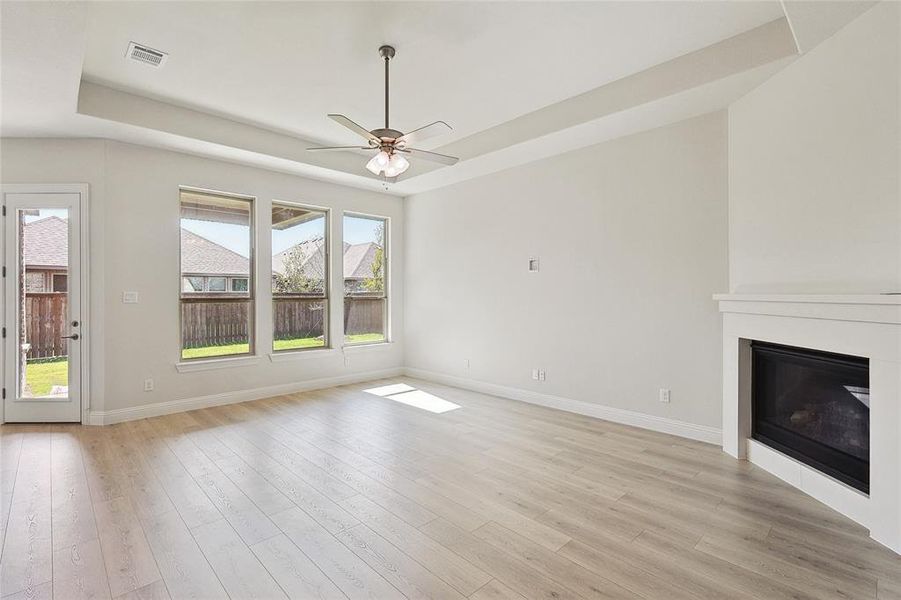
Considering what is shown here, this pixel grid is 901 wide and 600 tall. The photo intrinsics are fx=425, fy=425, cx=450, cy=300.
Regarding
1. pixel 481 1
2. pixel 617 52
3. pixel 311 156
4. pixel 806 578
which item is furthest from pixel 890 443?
pixel 311 156

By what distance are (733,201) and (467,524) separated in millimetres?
3333

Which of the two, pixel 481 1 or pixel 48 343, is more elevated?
pixel 481 1

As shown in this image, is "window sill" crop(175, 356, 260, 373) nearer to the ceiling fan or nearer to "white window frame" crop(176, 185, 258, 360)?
"white window frame" crop(176, 185, 258, 360)

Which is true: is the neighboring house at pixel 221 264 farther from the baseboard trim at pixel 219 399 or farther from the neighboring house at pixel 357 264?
the baseboard trim at pixel 219 399

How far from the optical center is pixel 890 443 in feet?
7.58

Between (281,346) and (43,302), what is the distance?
2426mm

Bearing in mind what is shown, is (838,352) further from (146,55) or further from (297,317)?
(297,317)

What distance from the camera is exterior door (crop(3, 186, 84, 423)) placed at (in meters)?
4.33

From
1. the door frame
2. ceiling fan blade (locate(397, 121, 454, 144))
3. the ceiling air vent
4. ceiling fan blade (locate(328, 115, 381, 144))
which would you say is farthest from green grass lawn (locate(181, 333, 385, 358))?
ceiling fan blade (locate(397, 121, 454, 144))

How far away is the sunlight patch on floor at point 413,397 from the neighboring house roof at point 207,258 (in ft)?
7.70

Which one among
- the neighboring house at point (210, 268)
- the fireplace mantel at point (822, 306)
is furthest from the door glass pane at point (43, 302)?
the fireplace mantel at point (822, 306)

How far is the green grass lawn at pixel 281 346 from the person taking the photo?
510 cm

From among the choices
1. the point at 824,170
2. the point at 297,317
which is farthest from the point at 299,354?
the point at 824,170

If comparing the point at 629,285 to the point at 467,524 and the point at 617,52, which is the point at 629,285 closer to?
the point at 617,52
